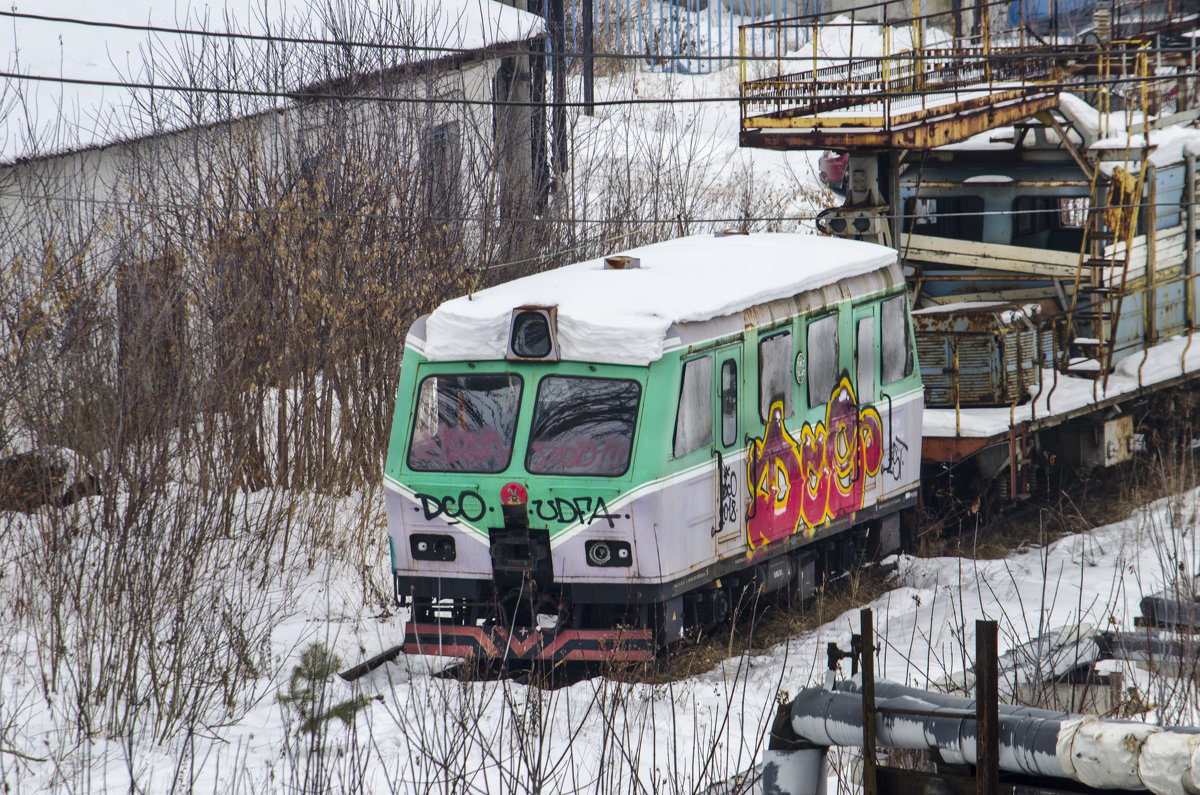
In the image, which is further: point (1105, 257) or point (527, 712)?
point (1105, 257)

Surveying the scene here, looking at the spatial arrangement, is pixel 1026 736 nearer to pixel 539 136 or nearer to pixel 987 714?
pixel 987 714

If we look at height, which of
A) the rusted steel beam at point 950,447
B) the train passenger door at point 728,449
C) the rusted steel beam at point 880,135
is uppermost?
the rusted steel beam at point 880,135

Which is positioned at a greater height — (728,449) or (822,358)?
(822,358)

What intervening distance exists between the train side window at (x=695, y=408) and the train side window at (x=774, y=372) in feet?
2.36

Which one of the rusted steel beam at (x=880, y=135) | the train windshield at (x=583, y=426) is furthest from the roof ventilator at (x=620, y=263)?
the rusted steel beam at (x=880, y=135)

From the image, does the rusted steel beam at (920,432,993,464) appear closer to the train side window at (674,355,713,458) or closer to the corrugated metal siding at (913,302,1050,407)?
the corrugated metal siding at (913,302,1050,407)

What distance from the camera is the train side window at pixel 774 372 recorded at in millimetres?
11055

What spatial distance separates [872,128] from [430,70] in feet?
21.7

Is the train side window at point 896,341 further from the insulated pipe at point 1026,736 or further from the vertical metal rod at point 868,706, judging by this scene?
the vertical metal rod at point 868,706

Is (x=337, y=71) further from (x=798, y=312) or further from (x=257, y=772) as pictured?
(x=257, y=772)

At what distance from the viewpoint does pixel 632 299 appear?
10.3m

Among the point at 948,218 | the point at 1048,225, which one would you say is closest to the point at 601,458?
the point at 948,218

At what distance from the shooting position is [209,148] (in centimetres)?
1700

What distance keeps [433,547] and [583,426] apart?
1.42m
